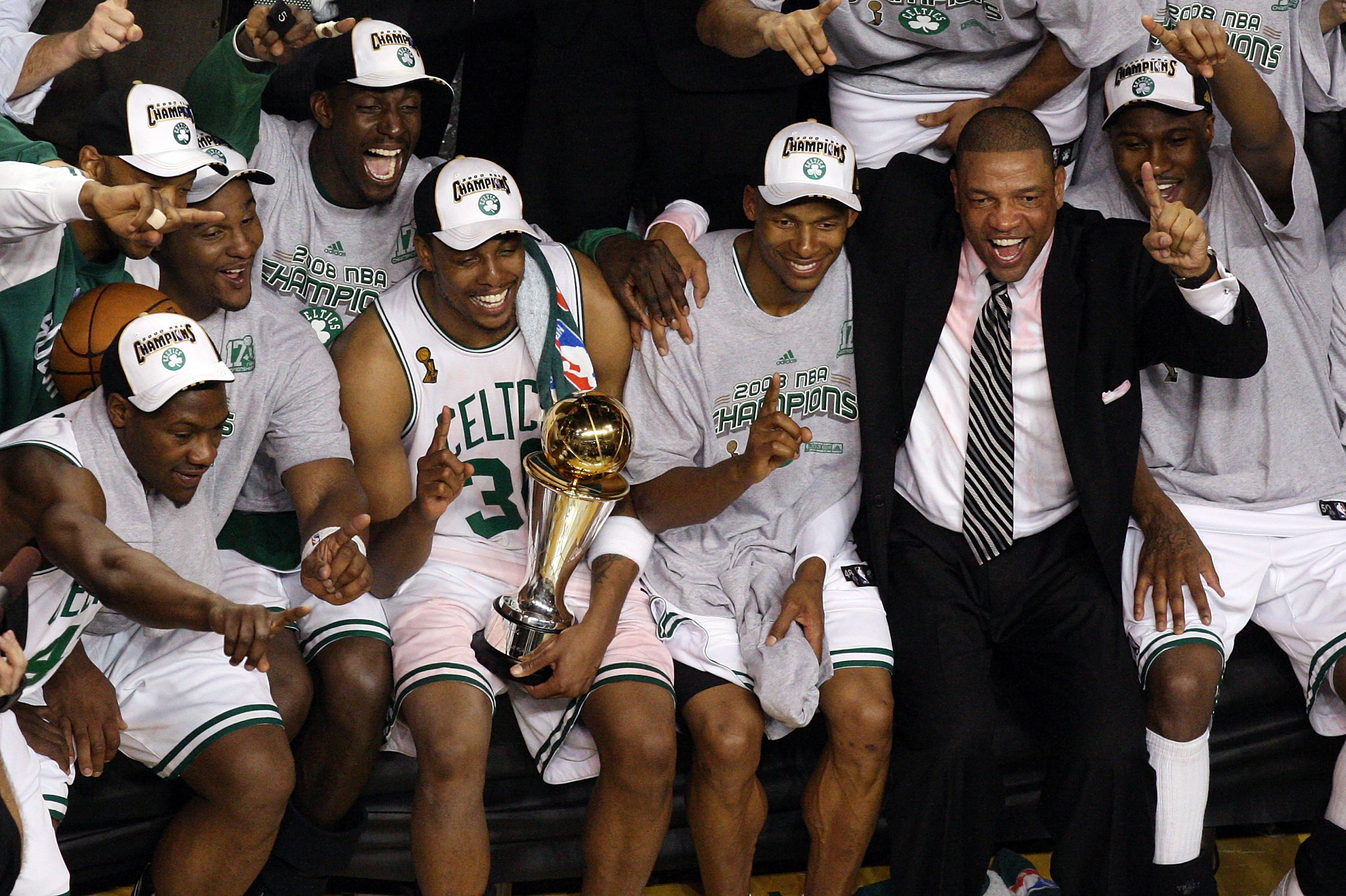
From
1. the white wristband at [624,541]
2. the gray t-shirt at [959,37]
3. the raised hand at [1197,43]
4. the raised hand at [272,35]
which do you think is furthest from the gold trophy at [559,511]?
the raised hand at [1197,43]

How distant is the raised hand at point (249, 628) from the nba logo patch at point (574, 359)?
1036 mm

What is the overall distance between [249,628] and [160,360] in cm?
62

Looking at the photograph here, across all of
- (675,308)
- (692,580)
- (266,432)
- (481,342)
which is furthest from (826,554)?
(266,432)

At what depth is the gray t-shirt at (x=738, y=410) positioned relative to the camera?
12.2 feet

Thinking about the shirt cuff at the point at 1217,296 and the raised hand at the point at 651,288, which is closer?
A: the shirt cuff at the point at 1217,296

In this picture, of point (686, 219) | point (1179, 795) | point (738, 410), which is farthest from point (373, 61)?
point (1179, 795)

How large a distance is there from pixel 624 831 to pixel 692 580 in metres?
0.63

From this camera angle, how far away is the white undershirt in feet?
12.1

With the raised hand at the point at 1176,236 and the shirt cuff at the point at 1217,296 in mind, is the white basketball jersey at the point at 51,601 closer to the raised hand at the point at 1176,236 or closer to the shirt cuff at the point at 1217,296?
the raised hand at the point at 1176,236

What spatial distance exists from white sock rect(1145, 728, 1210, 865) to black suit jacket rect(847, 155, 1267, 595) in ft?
1.31

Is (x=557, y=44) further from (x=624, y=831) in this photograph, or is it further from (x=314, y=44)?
(x=624, y=831)

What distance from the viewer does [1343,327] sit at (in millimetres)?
4062

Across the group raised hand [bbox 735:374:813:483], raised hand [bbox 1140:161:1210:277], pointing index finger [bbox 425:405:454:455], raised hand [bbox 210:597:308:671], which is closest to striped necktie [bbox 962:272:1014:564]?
raised hand [bbox 1140:161:1210:277]

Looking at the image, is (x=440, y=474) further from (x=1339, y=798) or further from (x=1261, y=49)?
(x=1261, y=49)
